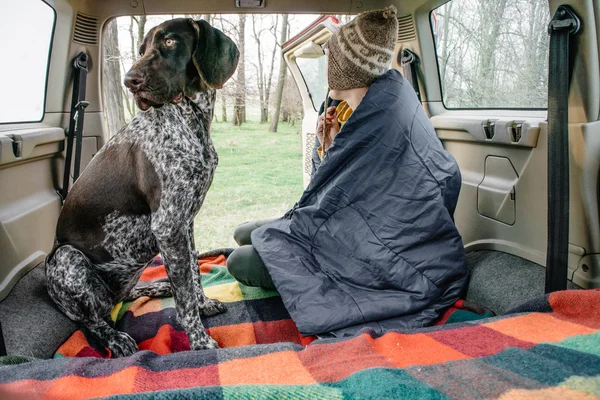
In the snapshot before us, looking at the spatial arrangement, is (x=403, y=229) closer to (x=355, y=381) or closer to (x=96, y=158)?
(x=355, y=381)

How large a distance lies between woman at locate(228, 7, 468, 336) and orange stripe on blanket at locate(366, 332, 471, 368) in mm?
400

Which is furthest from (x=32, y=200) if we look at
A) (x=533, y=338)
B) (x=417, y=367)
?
(x=533, y=338)

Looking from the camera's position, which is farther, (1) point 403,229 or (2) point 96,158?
(2) point 96,158

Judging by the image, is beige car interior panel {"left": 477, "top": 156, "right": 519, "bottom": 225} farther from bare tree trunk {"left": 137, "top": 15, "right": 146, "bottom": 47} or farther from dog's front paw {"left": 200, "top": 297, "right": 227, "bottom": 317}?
bare tree trunk {"left": 137, "top": 15, "right": 146, "bottom": 47}

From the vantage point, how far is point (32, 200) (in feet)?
9.36

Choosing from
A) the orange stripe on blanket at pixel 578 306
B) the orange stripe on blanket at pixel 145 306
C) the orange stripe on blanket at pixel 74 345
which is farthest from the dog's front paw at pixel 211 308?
Answer: the orange stripe on blanket at pixel 578 306

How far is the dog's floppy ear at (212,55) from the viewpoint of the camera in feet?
7.39

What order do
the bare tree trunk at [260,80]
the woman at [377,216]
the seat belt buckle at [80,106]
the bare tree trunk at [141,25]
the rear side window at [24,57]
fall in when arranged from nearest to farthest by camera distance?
the woman at [377,216] → the rear side window at [24,57] → the seat belt buckle at [80,106] → the bare tree trunk at [141,25] → the bare tree trunk at [260,80]

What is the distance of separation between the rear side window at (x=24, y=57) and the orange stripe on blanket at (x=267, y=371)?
2.25m

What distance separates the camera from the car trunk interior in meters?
2.04

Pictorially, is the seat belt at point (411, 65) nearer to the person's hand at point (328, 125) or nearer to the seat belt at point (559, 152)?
the person's hand at point (328, 125)

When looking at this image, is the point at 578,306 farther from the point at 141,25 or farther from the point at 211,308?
the point at 141,25

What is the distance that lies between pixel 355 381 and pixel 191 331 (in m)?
1.14

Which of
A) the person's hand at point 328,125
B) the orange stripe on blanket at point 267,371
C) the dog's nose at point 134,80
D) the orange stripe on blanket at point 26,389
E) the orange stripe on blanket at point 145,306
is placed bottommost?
the orange stripe on blanket at point 145,306
